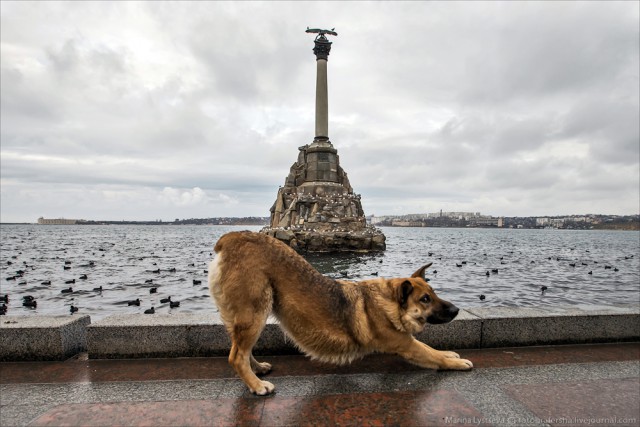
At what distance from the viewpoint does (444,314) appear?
432cm

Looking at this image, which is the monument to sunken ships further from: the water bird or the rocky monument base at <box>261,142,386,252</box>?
the water bird

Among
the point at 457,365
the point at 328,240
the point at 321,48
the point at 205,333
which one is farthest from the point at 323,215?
the point at 457,365

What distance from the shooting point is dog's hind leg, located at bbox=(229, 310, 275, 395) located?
4.01 meters

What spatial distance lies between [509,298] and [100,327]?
64.6ft

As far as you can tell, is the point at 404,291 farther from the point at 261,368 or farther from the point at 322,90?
the point at 322,90

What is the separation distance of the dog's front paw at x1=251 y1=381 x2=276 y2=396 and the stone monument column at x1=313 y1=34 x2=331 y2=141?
47248 mm

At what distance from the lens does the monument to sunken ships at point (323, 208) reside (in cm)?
4431

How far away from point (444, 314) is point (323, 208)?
4407 centimetres

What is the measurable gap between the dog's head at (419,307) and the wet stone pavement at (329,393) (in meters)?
0.68

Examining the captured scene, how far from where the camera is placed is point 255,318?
4027mm

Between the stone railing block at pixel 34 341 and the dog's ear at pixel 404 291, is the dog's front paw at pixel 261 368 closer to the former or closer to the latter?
the dog's ear at pixel 404 291

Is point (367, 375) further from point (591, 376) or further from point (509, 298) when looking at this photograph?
point (509, 298)

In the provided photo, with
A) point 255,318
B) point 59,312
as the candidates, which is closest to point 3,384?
point 255,318

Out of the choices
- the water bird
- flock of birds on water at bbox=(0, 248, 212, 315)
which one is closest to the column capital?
flock of birds on water at bbox=(0, 248, 212, 315)
